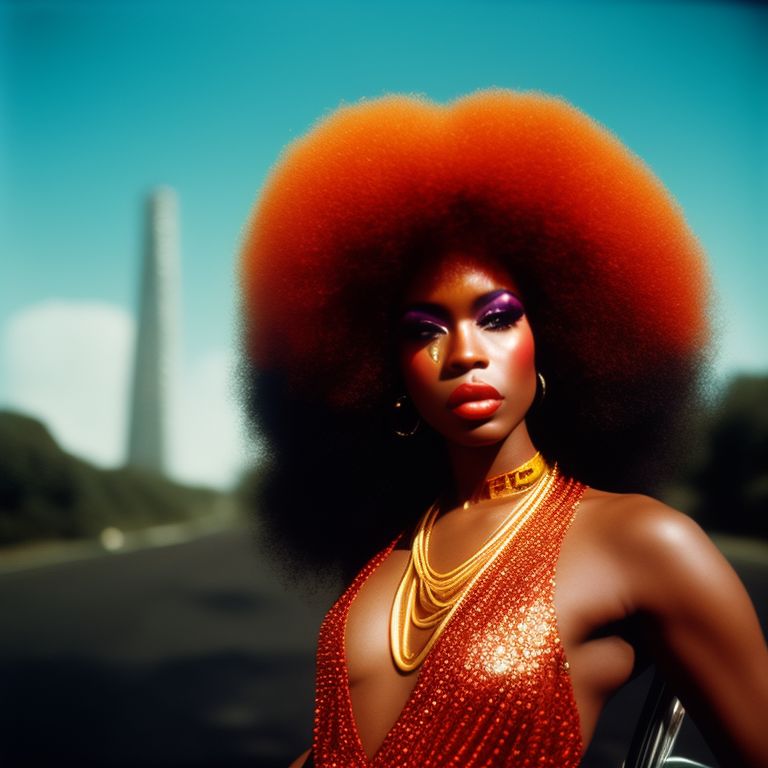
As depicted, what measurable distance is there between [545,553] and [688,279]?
76 centimetres

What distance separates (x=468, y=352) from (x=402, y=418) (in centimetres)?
46

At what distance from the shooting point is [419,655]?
2139 millimetres

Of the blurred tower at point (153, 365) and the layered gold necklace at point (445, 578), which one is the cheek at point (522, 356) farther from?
the blurred tower at point (153, 365)

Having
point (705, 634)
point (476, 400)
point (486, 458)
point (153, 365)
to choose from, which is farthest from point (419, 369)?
point (153, 365)

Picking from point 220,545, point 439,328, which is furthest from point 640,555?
point 220,545

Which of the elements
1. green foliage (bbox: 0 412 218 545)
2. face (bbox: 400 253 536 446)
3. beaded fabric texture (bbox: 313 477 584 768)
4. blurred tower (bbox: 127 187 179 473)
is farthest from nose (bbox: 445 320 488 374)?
blurred tower (bbox: 127 187 179 473)

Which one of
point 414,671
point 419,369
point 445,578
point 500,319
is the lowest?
point 414,671

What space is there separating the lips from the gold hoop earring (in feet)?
1.01

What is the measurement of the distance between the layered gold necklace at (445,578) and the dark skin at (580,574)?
0.9 inches

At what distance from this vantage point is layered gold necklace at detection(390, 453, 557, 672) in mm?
2178

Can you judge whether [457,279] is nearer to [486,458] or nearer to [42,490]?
[486,458]

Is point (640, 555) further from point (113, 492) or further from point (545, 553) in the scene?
point (113, 492)

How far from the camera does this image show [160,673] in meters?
9.14

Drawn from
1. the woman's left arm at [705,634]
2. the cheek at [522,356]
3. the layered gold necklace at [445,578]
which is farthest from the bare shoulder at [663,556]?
the cheek at [522,356]
